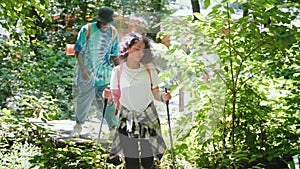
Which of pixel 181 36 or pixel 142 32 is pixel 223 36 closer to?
pixel 181 36

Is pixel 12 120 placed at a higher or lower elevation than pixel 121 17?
lower

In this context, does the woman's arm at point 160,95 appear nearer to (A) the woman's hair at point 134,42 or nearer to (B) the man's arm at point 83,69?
(A) the woman's hair at point 134,42

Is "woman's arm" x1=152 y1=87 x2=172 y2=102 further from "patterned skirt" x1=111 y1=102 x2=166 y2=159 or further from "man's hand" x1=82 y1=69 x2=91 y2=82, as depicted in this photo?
"man's hand" x1=82 y1=69 x2=91 y2=82

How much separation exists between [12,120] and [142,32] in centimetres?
77

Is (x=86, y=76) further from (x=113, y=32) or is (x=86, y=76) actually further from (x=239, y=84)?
(x=239, y=84)

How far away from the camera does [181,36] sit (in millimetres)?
2139

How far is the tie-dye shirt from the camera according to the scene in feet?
6.35

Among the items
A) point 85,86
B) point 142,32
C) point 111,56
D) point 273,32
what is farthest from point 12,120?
point 273,32

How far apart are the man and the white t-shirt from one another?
7cm

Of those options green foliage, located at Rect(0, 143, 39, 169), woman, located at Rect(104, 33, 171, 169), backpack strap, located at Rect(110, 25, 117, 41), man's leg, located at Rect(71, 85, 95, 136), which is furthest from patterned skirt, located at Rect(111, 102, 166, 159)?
green foliage, located at Rect(0, 143, 39, 169)

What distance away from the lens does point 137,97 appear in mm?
1882

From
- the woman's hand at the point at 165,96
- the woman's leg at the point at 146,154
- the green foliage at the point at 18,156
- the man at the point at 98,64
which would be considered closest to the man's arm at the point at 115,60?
the man at the point at 98,64

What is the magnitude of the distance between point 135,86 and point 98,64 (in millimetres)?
208

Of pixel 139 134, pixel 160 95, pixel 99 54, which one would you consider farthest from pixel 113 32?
pixel 139 134
